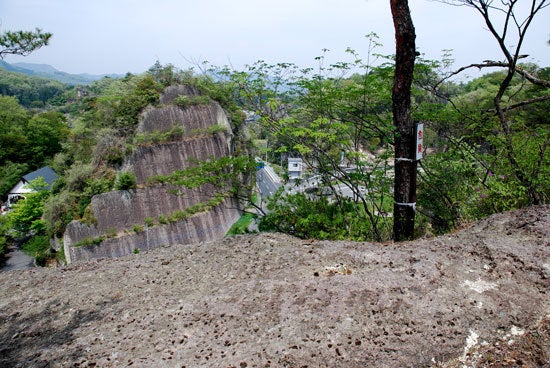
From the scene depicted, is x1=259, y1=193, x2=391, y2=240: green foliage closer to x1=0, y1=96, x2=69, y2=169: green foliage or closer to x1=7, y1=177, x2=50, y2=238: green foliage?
x1=7, y1=177, x2=50, y2=238: green foliage

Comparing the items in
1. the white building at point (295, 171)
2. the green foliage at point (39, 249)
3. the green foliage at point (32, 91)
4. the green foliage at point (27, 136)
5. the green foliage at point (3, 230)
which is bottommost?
the green foliage at point (39, 249)

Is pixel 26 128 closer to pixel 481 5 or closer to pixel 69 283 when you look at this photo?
pixel 69 283

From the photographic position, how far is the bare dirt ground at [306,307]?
2.09 m

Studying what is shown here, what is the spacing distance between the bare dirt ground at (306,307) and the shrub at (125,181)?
13799 millimetres

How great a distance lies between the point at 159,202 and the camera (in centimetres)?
1762

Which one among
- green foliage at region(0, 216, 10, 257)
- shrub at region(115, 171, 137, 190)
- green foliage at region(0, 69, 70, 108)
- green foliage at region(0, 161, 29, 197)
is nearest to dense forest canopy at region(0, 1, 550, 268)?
shrub at region(115, 171, 137, 190)

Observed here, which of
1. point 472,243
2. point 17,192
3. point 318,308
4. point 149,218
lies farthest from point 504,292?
point 17,192

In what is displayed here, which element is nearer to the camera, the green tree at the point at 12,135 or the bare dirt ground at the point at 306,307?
the bare dirt ground at the point at 306,307

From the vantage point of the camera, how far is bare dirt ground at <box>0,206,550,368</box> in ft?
6.85

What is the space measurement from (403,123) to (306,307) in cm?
249

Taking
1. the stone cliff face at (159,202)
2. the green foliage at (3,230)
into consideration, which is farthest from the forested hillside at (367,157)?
the green foliage at (3,230)

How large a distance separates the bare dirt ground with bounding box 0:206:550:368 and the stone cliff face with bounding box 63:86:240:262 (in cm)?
1097

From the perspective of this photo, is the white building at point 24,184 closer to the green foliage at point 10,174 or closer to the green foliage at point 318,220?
the green foliage at point 10,174

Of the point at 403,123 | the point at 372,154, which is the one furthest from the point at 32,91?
the point at 403,123
